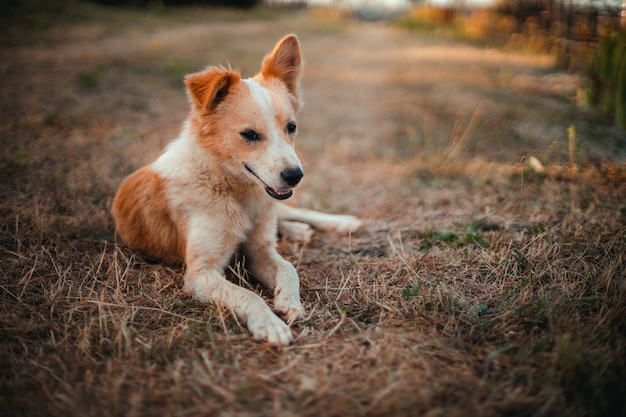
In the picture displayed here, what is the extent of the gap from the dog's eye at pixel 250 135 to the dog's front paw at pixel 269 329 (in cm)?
110

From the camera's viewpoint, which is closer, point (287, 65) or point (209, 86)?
point (209, 86)

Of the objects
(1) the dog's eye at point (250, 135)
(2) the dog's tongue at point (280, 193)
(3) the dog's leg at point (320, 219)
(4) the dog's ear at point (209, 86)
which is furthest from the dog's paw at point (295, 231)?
(4) the dog's ear at point (209, 86)

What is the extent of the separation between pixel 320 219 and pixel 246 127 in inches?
53.9

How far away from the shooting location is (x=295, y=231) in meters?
3.50

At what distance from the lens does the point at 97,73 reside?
22.4 feet

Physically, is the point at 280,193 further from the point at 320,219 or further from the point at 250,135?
the point at 320,219

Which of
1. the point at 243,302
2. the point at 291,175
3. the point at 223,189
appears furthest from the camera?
the point at 223,189

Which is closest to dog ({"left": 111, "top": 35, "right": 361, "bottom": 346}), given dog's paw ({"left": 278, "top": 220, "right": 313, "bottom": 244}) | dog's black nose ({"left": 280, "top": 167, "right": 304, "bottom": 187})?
dog's black nose ({"left": 280, "top": 167, "right": 304, "bottom": 187})

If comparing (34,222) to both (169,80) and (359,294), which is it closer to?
(359,294)

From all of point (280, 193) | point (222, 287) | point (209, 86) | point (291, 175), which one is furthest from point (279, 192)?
point (209, 86)

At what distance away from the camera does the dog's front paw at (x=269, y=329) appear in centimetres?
203

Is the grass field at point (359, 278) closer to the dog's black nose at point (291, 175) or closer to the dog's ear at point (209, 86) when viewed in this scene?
the dog's black nose at point (291, 175)

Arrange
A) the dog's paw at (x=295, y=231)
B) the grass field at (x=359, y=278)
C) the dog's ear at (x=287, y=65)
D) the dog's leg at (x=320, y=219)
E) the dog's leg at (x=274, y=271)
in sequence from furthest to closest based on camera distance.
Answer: the dog's leg at (x=320, y=219), the dog's paw at (x=295, y=231), the dog's ear at (x=287, y=65), the dog's leg at (x=274, y=271), the grass field at (x=359, y=278)

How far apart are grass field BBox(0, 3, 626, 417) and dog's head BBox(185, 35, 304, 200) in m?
0.73
